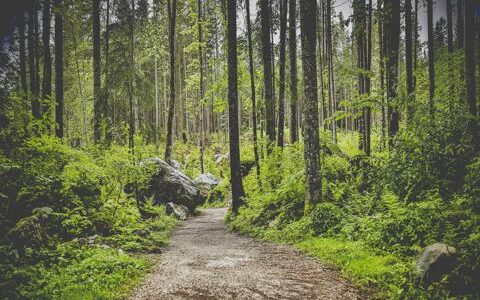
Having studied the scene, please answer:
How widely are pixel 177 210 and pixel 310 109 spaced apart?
9358 millimetres

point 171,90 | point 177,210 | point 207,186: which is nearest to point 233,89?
point 177,210

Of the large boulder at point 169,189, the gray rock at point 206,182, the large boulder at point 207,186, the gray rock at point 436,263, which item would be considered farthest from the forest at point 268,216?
the gray rock at point 206,182

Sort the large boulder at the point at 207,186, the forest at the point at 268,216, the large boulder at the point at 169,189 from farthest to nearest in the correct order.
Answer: the large boulder at the point at 207,186
the large boulder at the point at 169,189
the forest at the point at 268,216

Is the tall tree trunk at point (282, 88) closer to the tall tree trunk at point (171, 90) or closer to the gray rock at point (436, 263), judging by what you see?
the tall tree trunk at point (171, 90)

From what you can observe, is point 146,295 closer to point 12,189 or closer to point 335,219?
point 12,189

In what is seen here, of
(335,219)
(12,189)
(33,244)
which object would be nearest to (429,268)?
(335,219)

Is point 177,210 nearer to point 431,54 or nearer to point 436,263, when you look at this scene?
point 436,263

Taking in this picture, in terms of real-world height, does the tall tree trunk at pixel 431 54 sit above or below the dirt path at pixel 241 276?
above

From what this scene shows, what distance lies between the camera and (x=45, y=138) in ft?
26.1

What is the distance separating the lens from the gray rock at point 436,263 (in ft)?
15.1

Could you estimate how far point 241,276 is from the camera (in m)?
5.89

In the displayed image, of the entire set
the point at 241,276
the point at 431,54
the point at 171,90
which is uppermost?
the point at 431,54

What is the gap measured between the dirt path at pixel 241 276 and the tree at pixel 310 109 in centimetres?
216

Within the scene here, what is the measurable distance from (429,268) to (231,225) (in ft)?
27.4
